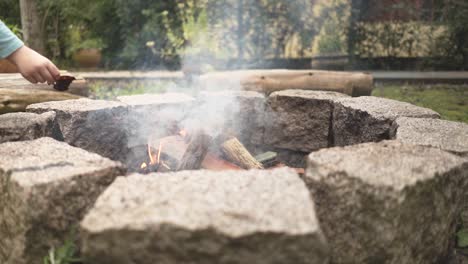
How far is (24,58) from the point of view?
234cm

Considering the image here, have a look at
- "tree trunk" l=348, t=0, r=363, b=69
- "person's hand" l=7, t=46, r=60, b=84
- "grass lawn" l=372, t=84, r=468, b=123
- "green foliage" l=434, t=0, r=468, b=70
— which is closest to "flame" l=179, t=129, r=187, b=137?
A: "person's hand" l=7, t=46, r=60, b=84

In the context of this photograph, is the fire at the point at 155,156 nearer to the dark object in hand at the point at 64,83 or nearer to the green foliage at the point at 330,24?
the dark object in hand at the point at 64,83

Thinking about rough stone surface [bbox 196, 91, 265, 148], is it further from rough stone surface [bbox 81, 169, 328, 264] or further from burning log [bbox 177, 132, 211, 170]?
rough stone surface [bbox 81, 169, 328, 264]

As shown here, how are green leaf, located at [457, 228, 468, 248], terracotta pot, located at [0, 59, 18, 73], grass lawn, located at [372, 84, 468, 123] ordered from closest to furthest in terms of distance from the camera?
green leaf, located at [457, 228, 468, 248] < terracotta pot, located at [0, 59, 18, 73] < grass lawn, located at [372, 84, 468, 123]

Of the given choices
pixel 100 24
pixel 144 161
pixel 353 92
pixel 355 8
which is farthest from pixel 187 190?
pixel 100 24

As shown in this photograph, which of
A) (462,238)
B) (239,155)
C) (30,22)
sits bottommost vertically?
(462,238)

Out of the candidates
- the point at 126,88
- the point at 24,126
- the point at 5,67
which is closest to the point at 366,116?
the point at 24,126

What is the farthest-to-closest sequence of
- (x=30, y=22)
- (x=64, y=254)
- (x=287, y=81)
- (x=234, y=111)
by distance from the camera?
(x=30, y=22)
(x=287, y=81)
(x=234, y=111)
(x=64, y=254)

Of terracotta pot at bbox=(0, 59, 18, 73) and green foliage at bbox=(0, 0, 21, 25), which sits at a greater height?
green foliage at bbox=(0, 0, 21, 25)

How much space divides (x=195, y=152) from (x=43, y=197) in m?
1.17

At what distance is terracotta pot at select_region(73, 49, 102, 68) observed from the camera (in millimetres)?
12094

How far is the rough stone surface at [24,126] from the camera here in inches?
87.3

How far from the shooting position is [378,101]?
289 cm

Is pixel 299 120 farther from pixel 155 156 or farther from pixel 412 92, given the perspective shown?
pixel 412 92
